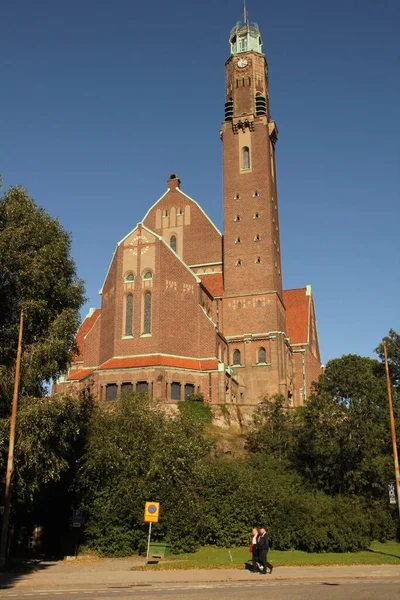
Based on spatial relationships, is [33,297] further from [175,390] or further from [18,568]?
[175,390]

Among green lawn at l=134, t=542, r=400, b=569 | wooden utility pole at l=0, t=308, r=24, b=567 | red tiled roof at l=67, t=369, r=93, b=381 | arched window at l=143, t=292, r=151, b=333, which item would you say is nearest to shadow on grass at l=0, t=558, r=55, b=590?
wooden utility pole at l=0, t=308, r=24, b=567

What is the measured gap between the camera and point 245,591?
63.1ft

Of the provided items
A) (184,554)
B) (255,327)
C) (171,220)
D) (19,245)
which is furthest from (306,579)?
(171,220)

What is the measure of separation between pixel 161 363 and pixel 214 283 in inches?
668

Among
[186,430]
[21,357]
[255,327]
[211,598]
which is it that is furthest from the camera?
[255,327]

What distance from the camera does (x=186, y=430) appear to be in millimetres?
36750

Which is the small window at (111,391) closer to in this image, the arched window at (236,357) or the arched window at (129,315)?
the arched window at (129,315)

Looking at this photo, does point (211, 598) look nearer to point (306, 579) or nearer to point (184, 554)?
point (306, 579)

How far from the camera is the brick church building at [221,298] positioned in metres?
54.9

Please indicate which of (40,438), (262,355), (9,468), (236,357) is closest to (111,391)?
(236,357)

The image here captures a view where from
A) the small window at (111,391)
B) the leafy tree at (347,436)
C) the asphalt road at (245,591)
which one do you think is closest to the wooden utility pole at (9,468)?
the asphalt road at (245,591)

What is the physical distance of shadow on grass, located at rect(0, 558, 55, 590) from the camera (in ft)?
70.8

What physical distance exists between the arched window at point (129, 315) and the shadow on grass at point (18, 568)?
92.0 ft

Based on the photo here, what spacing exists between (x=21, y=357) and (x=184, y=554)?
12.7m
